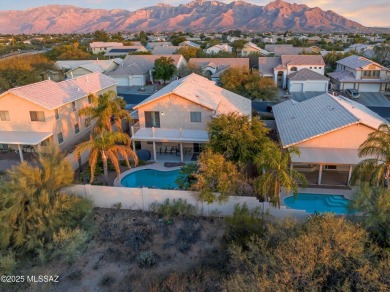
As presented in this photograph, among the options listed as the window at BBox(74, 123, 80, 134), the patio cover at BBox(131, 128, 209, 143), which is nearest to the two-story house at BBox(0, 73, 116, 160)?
the window at BBox(74, 123, 80, 134)

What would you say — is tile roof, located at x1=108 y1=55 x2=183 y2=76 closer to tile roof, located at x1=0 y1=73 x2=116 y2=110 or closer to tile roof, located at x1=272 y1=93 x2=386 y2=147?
tile roof, located at x1=0 y1=73 x2=116 y2=110

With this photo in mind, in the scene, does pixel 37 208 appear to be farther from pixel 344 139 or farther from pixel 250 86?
pixel 250 86

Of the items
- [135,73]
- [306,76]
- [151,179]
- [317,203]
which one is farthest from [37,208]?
[135,73]

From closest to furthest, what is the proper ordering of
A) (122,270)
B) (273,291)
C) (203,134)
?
(273,291)
(122,270)
(203,134)

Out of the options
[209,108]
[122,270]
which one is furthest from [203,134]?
[122,270]

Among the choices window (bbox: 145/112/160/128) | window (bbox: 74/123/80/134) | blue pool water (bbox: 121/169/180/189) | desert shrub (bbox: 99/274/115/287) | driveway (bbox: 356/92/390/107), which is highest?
window (bbox: 145/112/160/128)

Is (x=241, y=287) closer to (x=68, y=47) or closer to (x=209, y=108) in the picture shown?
(x=209, y=108)
